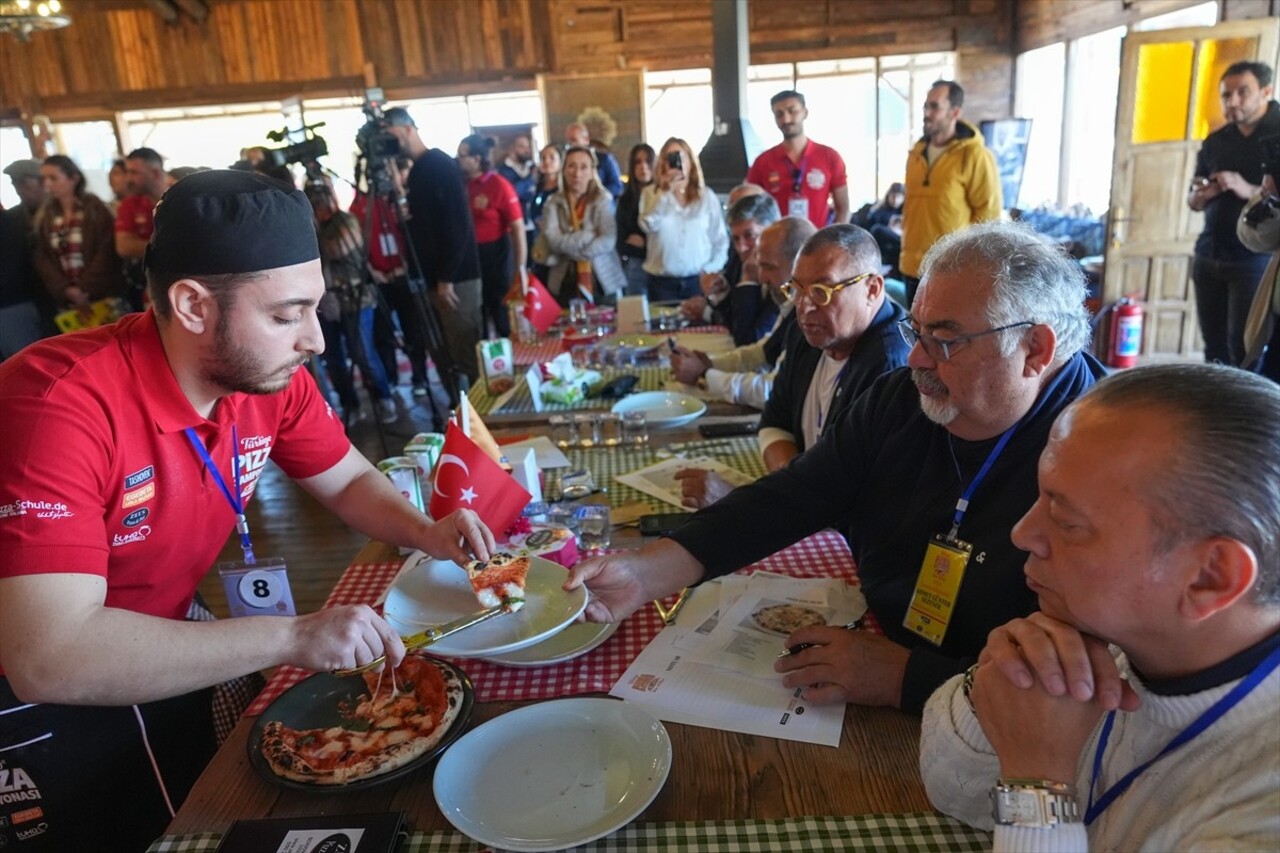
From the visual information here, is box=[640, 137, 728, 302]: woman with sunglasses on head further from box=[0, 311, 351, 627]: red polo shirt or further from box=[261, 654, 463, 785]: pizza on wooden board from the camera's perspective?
box=[261, 654, 463, 785]: pizza on wooden board

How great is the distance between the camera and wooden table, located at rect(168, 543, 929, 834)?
966 mm

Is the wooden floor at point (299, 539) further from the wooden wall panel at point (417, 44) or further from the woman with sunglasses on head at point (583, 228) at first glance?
the wooden wall panel at point (417, 44)

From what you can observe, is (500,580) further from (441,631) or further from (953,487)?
(953,487)

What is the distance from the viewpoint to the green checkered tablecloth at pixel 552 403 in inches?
106

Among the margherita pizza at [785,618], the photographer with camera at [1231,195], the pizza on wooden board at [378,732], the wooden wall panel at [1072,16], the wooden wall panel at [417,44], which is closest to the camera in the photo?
the pizza on wooden board at [378,732]

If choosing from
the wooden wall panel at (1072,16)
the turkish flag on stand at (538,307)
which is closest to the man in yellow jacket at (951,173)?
the turkish flag on stand at (538,307)

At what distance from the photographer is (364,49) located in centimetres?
937

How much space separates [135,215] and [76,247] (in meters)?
0.40

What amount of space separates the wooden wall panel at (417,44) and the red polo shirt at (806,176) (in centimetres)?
450

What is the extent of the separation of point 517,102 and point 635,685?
953cm

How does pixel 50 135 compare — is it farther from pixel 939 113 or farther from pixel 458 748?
pixel 458 748

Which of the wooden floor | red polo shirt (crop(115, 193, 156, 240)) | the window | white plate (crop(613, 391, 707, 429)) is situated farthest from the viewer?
the window

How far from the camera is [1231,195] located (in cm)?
402

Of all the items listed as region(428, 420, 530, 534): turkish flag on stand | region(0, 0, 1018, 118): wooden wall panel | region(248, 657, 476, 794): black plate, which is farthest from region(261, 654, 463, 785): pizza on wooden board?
region(0, 0, 1018, 118): wooden wall panel
